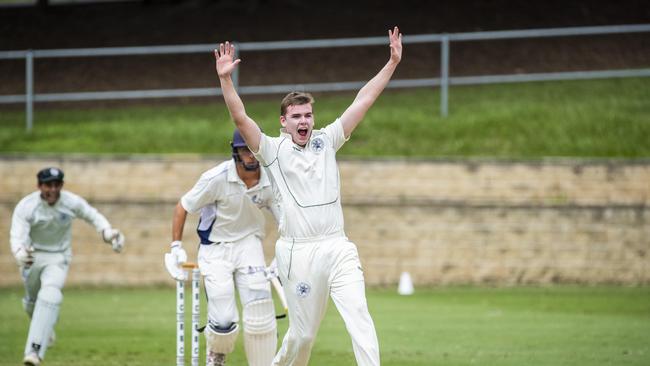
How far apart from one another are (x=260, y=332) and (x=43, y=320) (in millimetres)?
2935

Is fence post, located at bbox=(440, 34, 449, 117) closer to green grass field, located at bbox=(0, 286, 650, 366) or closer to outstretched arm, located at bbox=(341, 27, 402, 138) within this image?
green grass field, located at bbox=(0, 286, 650, 366)

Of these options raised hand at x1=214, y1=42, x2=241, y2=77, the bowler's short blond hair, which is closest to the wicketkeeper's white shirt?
the bowler's short blond hair

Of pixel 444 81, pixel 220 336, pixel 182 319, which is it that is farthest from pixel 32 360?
pixel 444 81

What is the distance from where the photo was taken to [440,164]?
2038 centimetres

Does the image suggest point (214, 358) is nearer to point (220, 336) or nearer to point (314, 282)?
point (220, 336)

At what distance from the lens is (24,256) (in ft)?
40.2

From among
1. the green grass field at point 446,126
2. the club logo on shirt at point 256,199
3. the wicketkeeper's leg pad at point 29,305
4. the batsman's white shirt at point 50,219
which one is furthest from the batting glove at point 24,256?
the green grass field at point 446,126

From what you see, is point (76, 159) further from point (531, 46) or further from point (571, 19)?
point (571, 19)

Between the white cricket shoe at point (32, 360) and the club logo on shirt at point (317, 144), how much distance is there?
4.36 meters

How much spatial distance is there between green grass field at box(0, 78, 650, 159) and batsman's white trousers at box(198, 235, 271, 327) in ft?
36.2

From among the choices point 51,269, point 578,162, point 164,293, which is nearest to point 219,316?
point 51,269

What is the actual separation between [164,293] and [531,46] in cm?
1130

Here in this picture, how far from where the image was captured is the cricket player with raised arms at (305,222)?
859cm

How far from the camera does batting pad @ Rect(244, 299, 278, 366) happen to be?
10.2 metres
